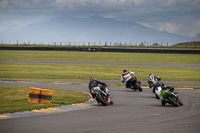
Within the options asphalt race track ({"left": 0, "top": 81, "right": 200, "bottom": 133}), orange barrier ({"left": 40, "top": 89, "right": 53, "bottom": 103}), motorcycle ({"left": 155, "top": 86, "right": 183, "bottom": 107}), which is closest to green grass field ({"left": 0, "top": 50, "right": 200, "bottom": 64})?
motorcycle ({"left": 155, "top": 86, "right": 183, "bottom": 107})

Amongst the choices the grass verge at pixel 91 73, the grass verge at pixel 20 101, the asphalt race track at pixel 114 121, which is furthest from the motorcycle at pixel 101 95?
the grass verge at pixel 91 73

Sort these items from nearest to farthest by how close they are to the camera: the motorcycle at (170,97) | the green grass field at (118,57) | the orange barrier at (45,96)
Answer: the motorcycle at (170,97) → the orange barrier at (45,96) → the green grass field at (118,57)

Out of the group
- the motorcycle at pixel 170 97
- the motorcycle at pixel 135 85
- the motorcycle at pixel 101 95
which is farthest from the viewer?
the motorcycle at pixel 135 85

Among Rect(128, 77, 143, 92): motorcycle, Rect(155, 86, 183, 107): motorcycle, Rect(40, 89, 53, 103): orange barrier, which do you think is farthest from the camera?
Rect(128, 77, 143, 92): motorcycle

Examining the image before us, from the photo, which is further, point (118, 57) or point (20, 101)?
point (118, 57)

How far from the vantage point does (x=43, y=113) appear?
1391 cm

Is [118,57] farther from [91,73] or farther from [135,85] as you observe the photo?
[135,85]

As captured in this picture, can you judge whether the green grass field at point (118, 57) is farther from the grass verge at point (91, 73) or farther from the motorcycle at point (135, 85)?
the motorcycle at point (135, 85)

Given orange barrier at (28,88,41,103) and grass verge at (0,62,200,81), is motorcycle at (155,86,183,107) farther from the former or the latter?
grass verge at (0,62,200,81)

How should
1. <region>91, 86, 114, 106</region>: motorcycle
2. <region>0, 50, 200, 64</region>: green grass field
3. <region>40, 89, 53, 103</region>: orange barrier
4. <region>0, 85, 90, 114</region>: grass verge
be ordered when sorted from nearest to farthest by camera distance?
<region>0, 85, 90, 114</region>: grass verge
<region>91, 86, 114, 106</region>: motorcycle
<region>40, 89, 53, 103</region>: orange barrier
<region>0, 50, 200, 64</region>: green grass field

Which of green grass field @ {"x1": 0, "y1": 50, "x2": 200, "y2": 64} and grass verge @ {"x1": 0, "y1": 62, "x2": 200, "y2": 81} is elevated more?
green grass field @ {"x1": 0, "y1": 50, "x2": 200, "y2": 64}

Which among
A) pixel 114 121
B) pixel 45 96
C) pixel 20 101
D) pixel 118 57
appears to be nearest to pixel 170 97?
pixel 114 121

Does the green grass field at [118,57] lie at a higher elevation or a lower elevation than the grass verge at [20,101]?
higher

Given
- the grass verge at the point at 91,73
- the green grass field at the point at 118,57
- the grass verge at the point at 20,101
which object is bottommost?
the grass verge at the point at 91,73
